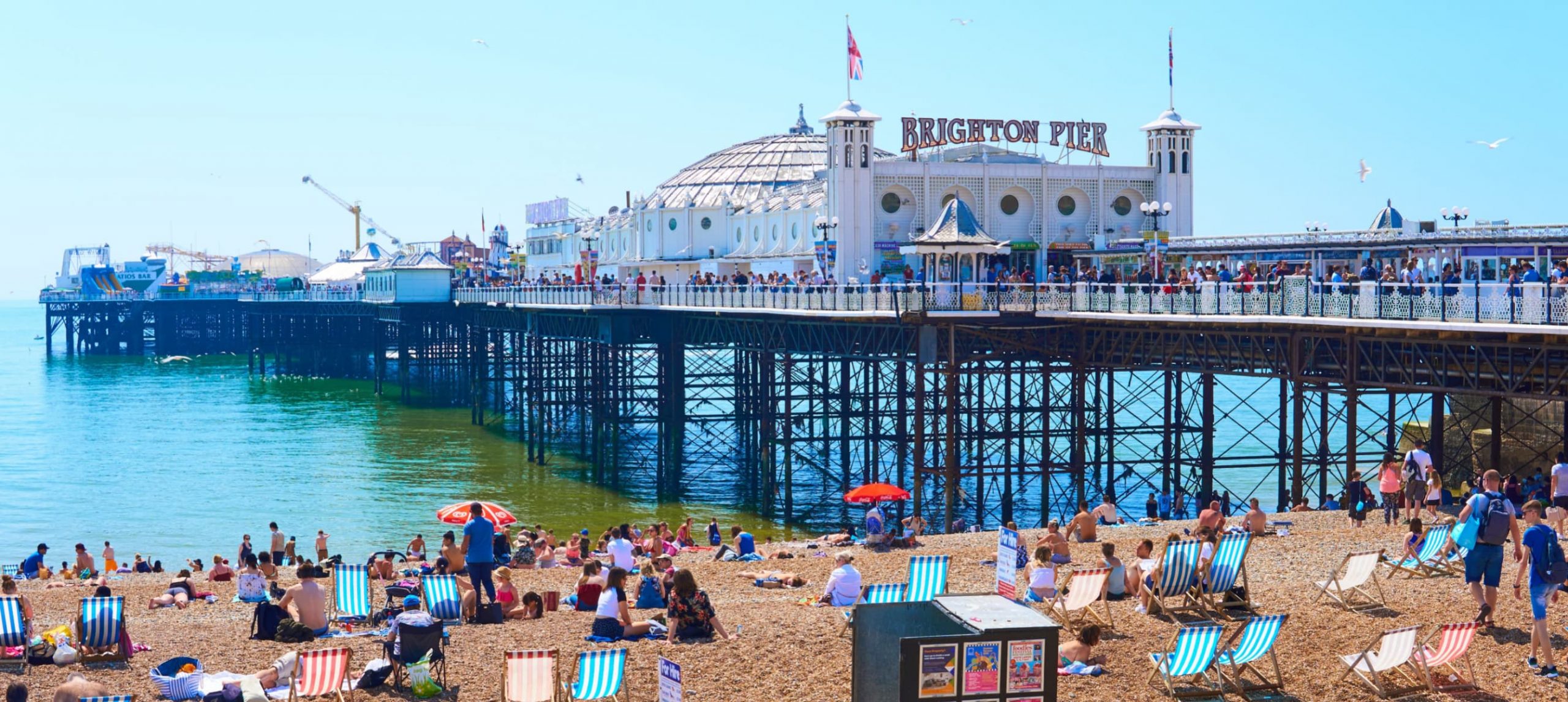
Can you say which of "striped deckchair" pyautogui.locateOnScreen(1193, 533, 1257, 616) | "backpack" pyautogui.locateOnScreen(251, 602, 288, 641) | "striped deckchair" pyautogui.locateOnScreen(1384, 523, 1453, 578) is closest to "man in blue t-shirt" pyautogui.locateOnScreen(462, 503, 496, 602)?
"backpack" pyautogui.locateOnScreen(251, 602, 288, 641)

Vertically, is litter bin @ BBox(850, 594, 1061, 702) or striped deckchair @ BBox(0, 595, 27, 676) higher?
litter bin @ BBox(850, 594, 1061, 702)

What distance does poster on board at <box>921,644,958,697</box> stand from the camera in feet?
30.5

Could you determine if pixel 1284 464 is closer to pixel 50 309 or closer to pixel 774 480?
pixel 774 480

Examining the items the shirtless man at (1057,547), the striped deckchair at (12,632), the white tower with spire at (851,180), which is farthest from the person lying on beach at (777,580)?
the white tower with spire at (851,180)

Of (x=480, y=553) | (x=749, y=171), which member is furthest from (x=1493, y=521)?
(x=749, y=171)

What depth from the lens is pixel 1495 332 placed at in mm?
22062

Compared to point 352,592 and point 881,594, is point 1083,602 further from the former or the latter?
point 352,592

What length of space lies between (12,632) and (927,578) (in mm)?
8828

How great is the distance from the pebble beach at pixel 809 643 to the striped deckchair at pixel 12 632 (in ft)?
0.81

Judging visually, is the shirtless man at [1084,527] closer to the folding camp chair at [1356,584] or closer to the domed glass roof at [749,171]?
the folding camp chair at [1356,584]

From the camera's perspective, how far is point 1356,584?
15398 mm

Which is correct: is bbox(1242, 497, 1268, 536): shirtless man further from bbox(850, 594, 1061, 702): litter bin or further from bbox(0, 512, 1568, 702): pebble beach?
bbox(850, 594, 1061, 702): litter bin

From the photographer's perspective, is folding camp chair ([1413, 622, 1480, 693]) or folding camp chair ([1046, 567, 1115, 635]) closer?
folding camp chair ([1413, 622, 1480, 693])

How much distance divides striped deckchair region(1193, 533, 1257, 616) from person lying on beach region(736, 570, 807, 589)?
5.70m
